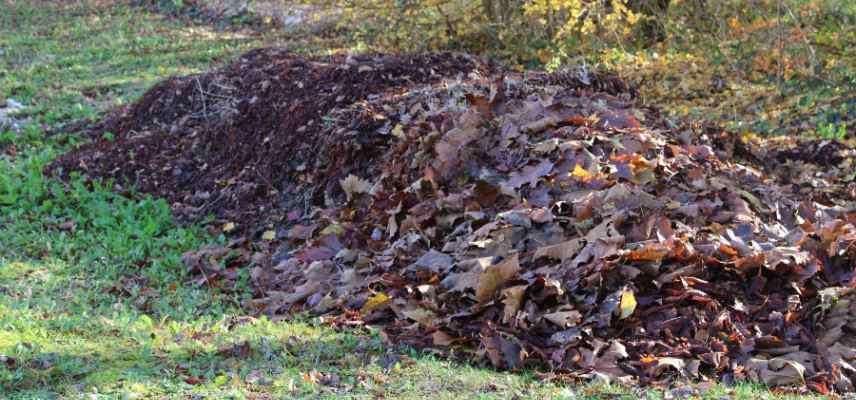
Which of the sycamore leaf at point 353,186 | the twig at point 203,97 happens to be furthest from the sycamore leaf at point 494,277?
the twig at point 203,97

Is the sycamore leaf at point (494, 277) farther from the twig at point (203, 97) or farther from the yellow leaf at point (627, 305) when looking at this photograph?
the twig at point (203, 97)

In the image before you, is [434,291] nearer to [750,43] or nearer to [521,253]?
[521,253]

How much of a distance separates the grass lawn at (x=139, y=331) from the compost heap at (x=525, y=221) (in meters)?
0.24

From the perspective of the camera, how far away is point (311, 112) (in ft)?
24.2

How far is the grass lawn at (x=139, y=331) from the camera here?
368 cm

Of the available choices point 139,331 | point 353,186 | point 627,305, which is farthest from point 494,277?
point 353,186

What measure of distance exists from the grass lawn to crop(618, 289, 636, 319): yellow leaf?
0.52m

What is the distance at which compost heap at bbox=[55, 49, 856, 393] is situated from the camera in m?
4.12

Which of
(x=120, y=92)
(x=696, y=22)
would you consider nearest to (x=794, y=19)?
(x=696, y=22)

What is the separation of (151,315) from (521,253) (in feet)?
7.10

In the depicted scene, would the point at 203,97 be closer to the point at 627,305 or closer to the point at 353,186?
the point at 353,186

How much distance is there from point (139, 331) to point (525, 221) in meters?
2.14

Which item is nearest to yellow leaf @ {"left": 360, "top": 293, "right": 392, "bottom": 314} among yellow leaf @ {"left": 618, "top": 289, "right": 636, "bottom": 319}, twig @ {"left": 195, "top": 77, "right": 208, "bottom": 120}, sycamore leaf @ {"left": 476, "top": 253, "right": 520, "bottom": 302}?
sycamore leaf @ {"left": 476, "top": 253, "right": 520, "bottom": 302}

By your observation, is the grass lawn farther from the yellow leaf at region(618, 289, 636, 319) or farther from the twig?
the twig
